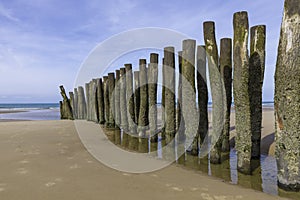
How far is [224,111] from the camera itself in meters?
5.21

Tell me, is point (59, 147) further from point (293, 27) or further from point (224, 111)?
point (293, 27)

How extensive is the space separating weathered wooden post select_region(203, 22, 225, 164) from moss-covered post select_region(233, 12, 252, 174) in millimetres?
652

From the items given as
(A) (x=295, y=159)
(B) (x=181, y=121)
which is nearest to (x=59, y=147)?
(B) (x=181, y=121)

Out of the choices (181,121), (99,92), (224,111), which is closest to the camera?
(224,111)

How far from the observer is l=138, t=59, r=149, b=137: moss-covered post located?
7.63 m

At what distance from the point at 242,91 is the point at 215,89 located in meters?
0.81

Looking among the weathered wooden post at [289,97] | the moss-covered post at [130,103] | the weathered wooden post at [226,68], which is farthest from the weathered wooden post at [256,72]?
the moss-covered post at [130,103]

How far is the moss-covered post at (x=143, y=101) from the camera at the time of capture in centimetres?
763

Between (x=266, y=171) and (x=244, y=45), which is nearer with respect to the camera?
(x=244, y=45)

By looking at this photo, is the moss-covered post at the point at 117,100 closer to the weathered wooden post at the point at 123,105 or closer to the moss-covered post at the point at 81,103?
the weathered wooden post at the point at 123,105

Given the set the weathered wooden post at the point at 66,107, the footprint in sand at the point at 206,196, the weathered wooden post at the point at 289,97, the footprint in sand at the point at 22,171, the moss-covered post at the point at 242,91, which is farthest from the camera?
the weathered wooden post at the point at 66,107

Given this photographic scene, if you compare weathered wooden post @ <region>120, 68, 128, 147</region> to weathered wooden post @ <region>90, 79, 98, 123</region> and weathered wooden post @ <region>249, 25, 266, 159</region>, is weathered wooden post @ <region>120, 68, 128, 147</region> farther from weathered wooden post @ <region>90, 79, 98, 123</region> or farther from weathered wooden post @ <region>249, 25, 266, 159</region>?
weathered wooden post @ <region>249, 25, 266, 159</region>

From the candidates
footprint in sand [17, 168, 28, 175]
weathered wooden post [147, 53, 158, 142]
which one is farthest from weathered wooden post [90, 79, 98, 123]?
footprint in sand [17, 168, 28, 175]

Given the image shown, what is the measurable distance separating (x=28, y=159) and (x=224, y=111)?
12.9 feet
